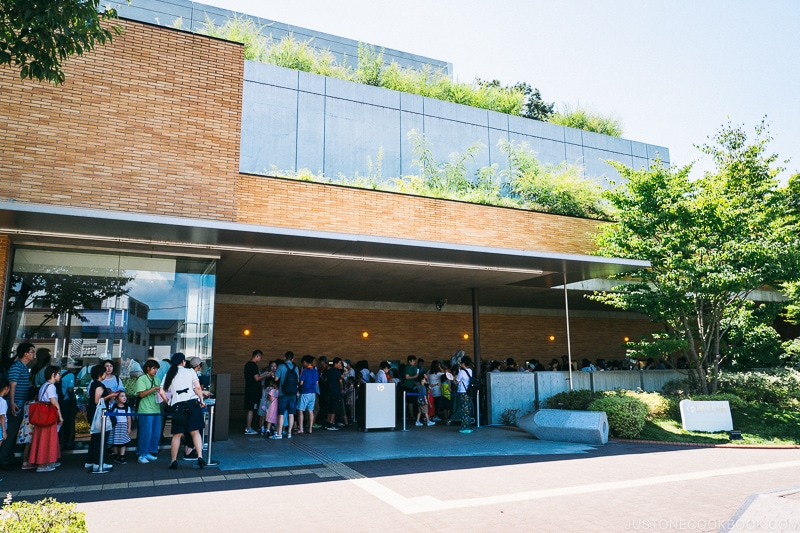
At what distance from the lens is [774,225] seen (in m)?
15.8

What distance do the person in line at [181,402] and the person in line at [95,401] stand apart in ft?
3.76

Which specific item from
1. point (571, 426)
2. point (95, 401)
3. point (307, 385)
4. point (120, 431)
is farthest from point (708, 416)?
point (95, 401)

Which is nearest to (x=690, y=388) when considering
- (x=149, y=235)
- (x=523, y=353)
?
(x=523, y=353)

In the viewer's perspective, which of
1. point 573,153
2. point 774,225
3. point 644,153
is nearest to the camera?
point 774,225

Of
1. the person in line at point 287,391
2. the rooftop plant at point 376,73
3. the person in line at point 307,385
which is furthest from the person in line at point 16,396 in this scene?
the rooftop plant at point 376,73

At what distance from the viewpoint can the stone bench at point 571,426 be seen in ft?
37.1

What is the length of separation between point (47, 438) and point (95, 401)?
2.67 ft

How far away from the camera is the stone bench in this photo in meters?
11.3

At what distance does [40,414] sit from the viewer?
27.5 ft

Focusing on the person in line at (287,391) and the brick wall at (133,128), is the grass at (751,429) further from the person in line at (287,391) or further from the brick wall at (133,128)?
the brick wall at (133,128)

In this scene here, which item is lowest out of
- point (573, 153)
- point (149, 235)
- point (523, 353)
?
point (523, 353)

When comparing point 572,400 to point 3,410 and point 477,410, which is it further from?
point 3,410

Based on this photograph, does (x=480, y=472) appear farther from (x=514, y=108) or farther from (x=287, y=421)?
(x=514, y=108)

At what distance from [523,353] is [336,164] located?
1029cm
